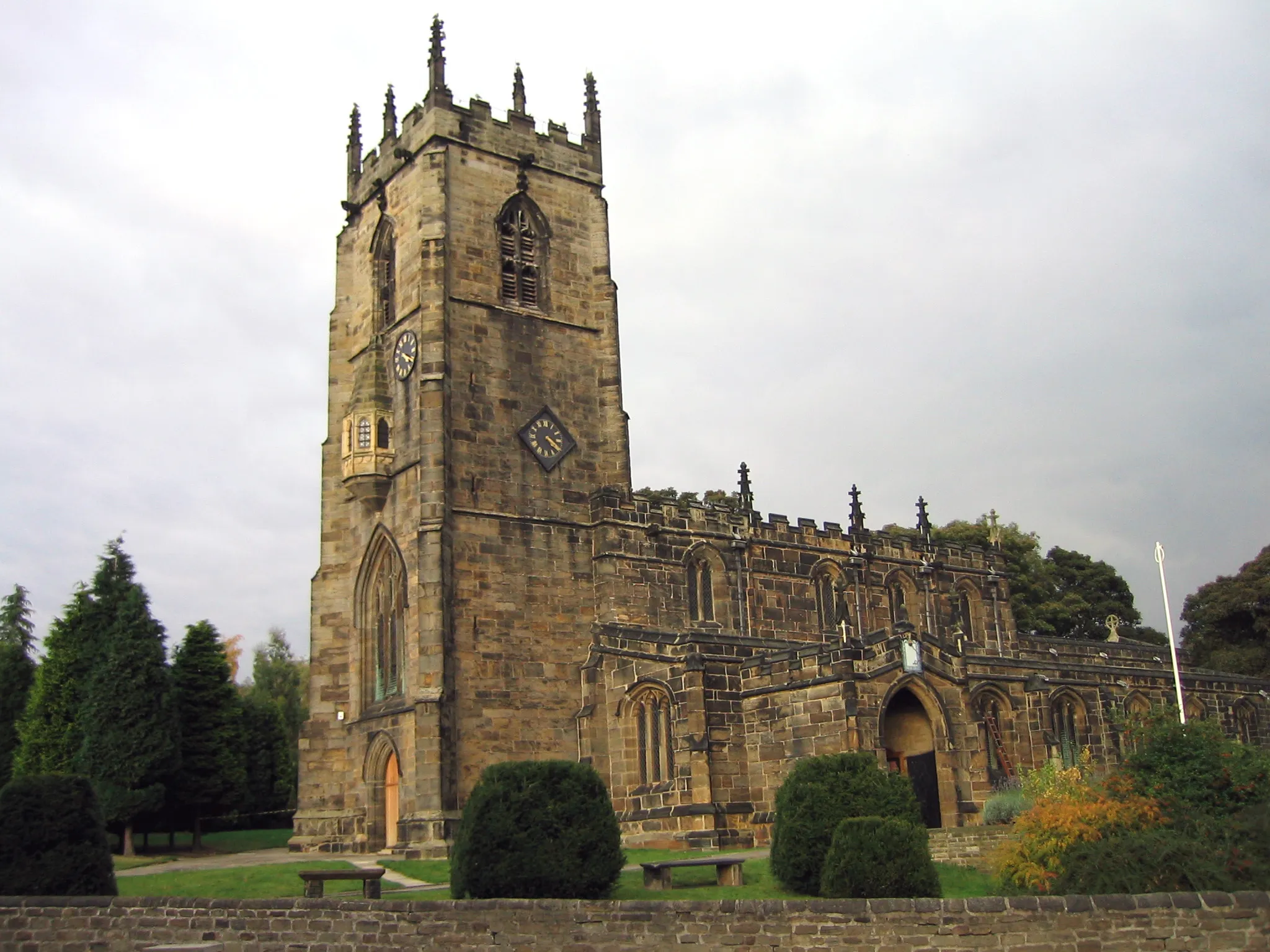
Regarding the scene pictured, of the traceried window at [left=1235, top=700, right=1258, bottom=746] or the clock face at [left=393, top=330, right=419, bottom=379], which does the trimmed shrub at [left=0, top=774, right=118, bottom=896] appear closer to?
the clock face at [left=393, top=330, right=419, bottom=379]

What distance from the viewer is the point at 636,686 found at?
30.9m

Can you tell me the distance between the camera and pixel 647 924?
16078 millimetres

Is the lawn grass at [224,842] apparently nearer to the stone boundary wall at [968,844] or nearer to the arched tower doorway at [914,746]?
the arched tower doorway at [914,746]

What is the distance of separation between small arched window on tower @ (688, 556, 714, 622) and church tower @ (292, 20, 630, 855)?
296 cm

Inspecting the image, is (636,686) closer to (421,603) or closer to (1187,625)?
(421,603)

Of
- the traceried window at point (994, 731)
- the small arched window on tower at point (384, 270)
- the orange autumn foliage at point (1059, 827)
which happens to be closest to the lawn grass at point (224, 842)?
the small arched window on tower at point (384, 270)

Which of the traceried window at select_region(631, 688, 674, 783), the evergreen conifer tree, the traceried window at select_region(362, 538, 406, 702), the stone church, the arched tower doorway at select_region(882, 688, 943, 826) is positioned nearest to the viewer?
the arched tower doorway at select_region(882, 688, 943, 826)

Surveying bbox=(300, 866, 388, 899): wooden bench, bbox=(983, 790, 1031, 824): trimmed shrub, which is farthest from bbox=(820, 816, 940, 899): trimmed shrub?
bbox=(300, 866, 388, 899): wooden bench

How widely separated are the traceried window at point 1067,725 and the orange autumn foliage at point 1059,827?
14478 millimetres

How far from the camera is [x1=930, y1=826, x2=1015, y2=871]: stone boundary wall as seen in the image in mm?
21938

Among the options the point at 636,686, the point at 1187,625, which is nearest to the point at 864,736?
the point at 636,686

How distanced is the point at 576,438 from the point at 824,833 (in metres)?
17.6

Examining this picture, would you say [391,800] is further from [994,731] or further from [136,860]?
[994,731]

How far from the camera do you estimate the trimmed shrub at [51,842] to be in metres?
19.0
